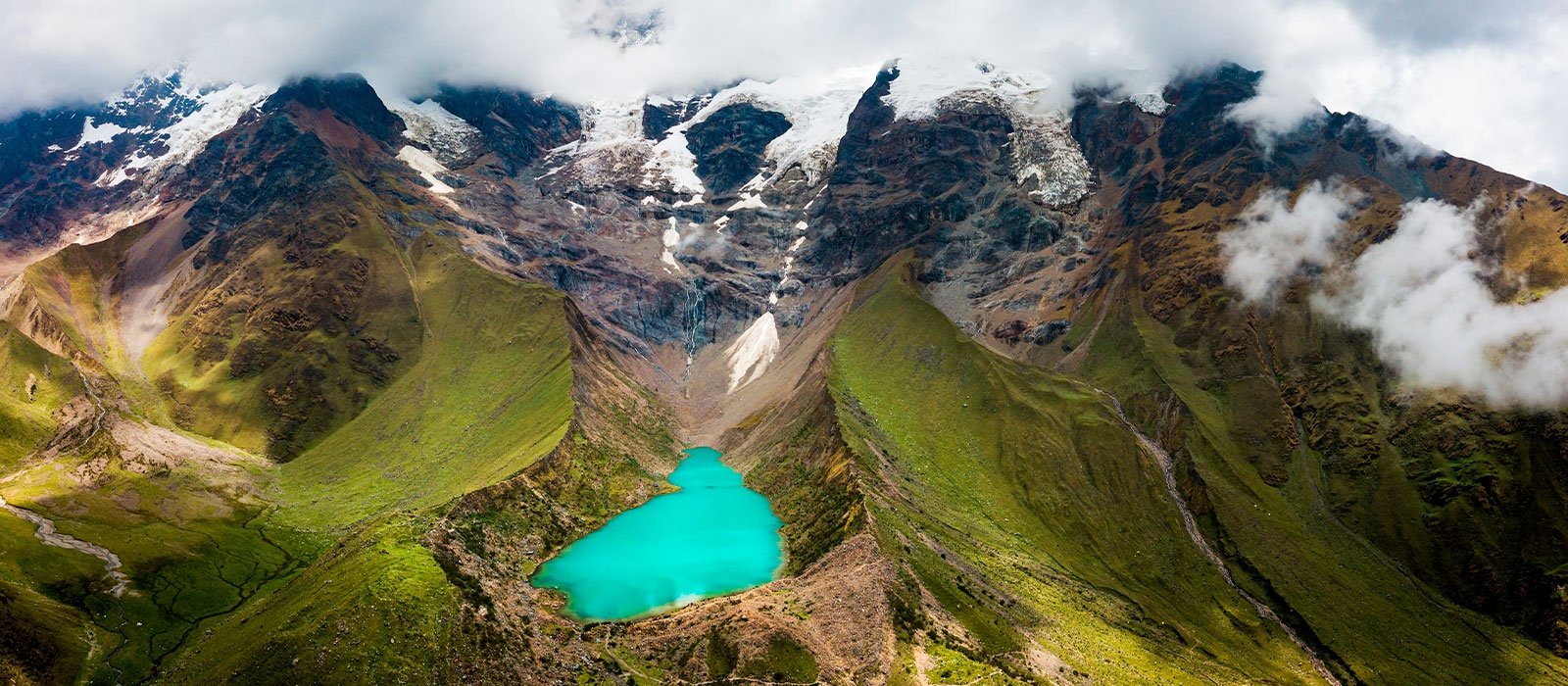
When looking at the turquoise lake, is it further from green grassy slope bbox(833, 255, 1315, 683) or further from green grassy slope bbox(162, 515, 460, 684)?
green grassy slope bbox(833, 255, 1315, 683)

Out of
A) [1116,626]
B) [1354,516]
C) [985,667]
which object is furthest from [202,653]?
[1354,516]

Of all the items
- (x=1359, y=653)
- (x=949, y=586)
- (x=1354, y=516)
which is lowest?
(x=1359, y=653)

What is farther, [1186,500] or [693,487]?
[693,487]

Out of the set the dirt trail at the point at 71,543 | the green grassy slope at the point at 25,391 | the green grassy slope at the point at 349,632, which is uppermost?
the green grassy slope at the point at 25,391

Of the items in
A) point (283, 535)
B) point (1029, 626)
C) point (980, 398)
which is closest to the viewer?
point (1029, 626)

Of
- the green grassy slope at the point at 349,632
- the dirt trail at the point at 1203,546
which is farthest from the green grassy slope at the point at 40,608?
the dirt trail at the point at 1203,546

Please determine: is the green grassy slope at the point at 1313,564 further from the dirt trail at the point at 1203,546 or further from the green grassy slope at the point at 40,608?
the green grassy slope at the point at 40,608

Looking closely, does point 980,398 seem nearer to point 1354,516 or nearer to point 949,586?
point 1354,516
